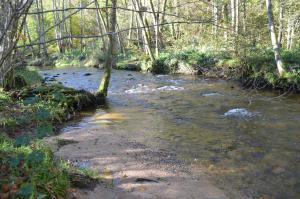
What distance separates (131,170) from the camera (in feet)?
20.2

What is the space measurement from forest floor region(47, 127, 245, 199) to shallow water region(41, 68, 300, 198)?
35cm

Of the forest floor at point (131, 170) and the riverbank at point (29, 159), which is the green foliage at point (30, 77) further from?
the forest floor at point (131, 170)

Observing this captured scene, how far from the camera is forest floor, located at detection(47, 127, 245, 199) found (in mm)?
5281

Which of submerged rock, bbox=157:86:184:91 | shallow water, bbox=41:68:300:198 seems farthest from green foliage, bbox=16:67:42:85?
submerged rock, bbox=157:86:184:91

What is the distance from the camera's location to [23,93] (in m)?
10.3

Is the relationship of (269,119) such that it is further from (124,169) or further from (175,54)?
(175,54)

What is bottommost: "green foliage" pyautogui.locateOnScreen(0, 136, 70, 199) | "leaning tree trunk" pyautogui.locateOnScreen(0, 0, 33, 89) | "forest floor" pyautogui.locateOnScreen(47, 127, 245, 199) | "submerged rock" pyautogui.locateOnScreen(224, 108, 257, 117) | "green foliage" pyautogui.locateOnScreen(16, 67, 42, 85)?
"forest floor" pyautogui.locateOnScreen(47, 127, 245, 199)

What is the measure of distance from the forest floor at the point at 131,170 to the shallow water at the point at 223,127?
35 centimetres

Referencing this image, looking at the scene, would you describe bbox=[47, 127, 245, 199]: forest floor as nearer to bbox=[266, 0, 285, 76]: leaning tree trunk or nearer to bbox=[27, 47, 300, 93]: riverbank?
bbox=[27, 47, 300, 93]: riverbank

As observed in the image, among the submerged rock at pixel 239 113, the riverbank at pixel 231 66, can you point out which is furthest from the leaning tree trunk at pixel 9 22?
the submerged rock at pixel 239 113

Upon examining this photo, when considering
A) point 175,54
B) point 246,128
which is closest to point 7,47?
point 246,128

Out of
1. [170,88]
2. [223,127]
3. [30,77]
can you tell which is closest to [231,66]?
[170,88]

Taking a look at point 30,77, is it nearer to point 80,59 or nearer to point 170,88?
point 170,88

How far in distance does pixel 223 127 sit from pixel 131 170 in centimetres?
352
